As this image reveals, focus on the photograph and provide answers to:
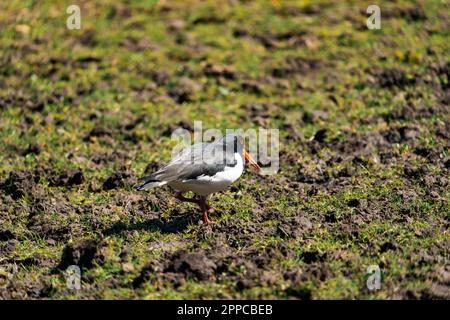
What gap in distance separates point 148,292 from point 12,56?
24.9ft

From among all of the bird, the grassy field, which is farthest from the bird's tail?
the grassy field

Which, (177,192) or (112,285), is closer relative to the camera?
(112,285)

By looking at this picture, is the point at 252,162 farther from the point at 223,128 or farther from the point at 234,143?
the point at 223,128

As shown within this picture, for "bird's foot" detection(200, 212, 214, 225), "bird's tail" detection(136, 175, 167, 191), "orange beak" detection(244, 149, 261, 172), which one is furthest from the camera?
"orange beak" detection(244, 149, 261, 172)

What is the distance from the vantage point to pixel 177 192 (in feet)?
29.4

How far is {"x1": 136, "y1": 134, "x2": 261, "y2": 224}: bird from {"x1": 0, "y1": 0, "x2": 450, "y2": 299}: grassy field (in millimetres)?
371

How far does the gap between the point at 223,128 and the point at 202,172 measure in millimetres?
3016

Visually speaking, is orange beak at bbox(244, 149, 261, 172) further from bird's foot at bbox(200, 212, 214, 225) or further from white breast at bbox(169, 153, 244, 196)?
bird's foot at bbox(200, 212, 214, 225)

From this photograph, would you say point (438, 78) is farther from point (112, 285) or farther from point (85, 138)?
point (112, 285)

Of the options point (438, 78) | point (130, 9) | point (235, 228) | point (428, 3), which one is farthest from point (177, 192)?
point (428, 3)

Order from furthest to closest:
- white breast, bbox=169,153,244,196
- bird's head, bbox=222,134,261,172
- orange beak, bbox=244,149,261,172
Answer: orange beak, bbox=244,149,261,172 < bird's head, bbox=222,134,261,172 < white breast, bbox=169,153,244,196

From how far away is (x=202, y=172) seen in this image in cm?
800

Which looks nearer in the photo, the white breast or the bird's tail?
the bird's tail

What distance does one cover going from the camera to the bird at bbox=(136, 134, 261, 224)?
7.88 meters
